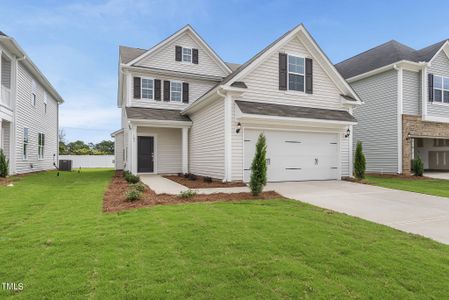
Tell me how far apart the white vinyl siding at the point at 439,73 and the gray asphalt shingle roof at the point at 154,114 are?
14504 mm

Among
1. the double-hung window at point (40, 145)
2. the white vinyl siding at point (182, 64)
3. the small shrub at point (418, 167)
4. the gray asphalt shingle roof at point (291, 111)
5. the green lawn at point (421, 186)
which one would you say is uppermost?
the white vinyl siding at point (182, 64)

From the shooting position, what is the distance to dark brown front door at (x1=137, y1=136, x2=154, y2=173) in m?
17.4

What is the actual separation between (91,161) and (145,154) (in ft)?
59.9

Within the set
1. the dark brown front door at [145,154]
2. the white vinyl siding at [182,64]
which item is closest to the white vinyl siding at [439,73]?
the white vinyl siding at [182,64]

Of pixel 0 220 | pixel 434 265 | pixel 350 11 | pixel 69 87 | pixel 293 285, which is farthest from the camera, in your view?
pixel 69 87

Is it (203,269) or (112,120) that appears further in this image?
(112,120)

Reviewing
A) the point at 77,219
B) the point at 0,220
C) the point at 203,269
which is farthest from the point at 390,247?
the point at 0,220

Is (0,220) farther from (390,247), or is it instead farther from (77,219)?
(390,247)

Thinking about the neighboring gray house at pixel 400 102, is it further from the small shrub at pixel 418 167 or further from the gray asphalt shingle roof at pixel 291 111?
the gray asphalt shingle roof at pixel 291 111

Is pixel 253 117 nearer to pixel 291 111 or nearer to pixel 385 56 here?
pixel 291 111

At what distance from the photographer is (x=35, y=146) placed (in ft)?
61.5

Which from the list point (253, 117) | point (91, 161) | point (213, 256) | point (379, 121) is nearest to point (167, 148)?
point (253, 117)

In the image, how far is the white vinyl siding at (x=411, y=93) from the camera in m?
17.5

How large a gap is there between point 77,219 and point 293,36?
1140cm
